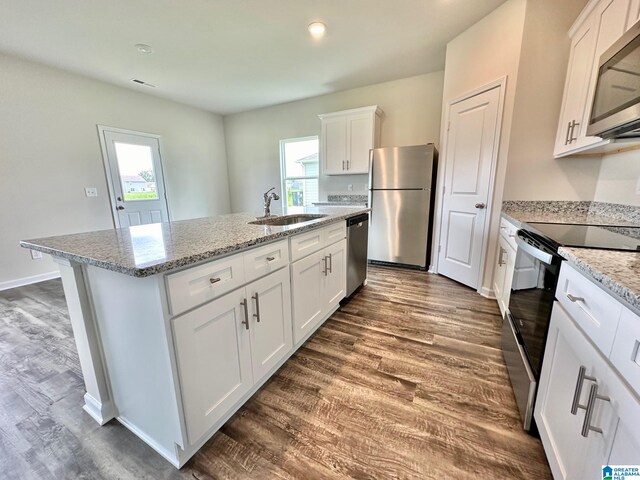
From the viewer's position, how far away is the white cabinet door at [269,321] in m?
1.32

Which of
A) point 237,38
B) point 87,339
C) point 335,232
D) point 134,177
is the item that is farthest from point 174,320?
point 134,177

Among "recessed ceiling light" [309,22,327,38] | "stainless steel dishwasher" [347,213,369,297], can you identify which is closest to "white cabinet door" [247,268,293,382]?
"stainless steel dishwasher" [347,213,369,297]

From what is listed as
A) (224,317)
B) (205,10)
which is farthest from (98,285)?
(205,10)

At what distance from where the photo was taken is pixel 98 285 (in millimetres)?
1094

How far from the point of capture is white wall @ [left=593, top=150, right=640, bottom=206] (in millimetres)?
1755

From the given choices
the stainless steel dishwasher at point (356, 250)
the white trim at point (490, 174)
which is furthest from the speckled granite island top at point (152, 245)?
the white trim at point (490, 174)

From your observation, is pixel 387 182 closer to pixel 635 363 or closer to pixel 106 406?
pixel 635 363

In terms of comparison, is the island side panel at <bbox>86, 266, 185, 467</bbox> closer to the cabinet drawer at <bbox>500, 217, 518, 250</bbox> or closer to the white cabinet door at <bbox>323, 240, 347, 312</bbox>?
the white cabinet door at <bbox>323, 240, 347, 312</bbox>

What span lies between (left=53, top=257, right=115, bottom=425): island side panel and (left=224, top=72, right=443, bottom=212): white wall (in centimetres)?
371

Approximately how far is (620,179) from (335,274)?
2267mm

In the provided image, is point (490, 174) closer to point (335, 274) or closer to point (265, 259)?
point (335, 274)

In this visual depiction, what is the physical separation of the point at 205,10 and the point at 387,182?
259 cm

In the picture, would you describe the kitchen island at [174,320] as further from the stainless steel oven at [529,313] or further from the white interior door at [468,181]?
the white interior door at [468,181]

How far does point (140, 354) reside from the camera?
3.42ft
